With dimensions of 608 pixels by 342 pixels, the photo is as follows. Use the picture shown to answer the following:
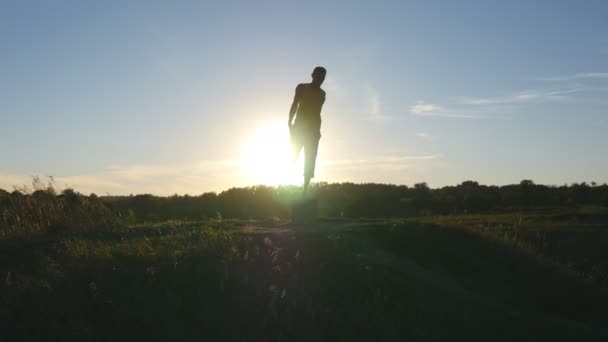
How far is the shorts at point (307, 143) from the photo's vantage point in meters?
14.4

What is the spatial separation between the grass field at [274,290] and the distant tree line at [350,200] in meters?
6.20

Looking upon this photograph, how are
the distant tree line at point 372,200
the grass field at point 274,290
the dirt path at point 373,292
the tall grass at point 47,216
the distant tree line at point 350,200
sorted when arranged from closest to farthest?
the grass field at point 274,290 < the dirt path at point 373,292 < the tall grass at point 47,216 < the distant tree line at point 350,200 < the distant tree line at point 372,200

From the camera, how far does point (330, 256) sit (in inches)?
404

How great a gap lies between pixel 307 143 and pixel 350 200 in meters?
15.1

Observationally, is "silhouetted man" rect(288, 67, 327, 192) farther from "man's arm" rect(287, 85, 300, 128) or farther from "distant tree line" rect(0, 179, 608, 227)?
"distant tree line" rect(0, 179, 608, 227)

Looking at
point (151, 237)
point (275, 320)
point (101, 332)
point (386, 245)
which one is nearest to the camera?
point (101, 332)

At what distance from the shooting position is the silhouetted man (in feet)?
46.7

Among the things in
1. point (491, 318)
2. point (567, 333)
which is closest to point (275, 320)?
point (491, 318)

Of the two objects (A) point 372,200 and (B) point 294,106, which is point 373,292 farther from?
(A) point 372,200

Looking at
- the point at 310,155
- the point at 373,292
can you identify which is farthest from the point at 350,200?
the point at 373,292

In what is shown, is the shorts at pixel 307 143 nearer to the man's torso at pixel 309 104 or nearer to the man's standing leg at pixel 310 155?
the man's standing leg at pixel 310 155

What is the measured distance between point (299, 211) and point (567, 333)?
19.2 ft

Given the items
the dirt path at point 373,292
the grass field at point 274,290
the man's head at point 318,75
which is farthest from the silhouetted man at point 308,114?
the dirt path at point 373,292

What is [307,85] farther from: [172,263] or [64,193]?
[64,193]
